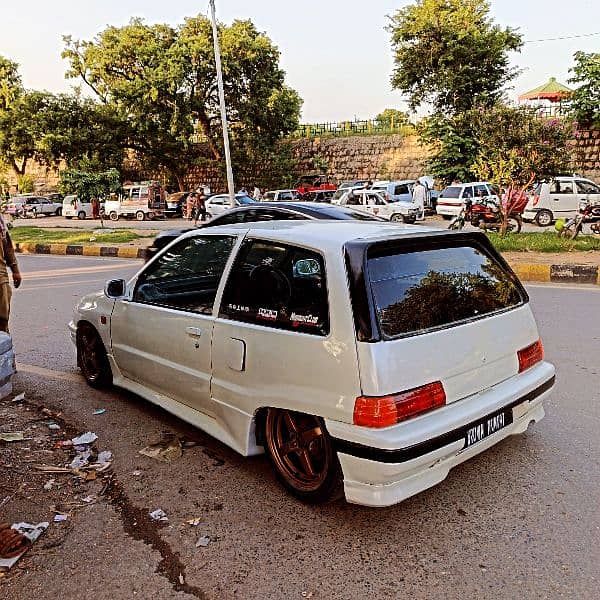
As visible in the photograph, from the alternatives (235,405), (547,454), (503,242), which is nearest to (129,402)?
(235,405)

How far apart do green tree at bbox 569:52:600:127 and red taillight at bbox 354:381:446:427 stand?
26633 millimetres

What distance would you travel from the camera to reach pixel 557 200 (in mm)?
20844

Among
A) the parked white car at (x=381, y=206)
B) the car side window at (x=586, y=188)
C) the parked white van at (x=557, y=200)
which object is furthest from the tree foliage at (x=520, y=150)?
the parked white car at (x=381, y=206)

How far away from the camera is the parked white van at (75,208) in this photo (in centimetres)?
3591

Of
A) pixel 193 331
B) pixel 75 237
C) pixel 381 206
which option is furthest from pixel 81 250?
pixel 193 331

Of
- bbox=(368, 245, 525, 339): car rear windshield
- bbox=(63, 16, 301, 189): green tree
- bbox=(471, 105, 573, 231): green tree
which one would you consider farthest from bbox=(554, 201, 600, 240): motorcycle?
bbox=(63, 16, 301, 189): green tree

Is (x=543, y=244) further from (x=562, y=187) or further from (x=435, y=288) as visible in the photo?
(x=435, y=288)

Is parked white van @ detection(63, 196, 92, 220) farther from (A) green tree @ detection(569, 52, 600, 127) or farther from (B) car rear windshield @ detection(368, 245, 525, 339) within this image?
(B) car rear windshield @ detection(368, 245, 525, 339)

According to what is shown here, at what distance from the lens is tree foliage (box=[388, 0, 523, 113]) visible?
28500 mm

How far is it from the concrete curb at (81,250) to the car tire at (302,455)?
1278cm

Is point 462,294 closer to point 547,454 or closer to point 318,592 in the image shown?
point 547,454

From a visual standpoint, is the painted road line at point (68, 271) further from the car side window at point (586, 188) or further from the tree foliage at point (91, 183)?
the tree foliage at point (91, 183)

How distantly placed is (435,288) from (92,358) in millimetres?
3053

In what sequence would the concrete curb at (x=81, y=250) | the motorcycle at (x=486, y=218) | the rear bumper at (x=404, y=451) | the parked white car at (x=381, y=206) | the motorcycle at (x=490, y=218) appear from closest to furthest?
the rear bumper at (x=404, y=451)
the motorcycle at (x=490, y=218)
the motorcycle at (x=486, y=218)
the concrete curb at (x=81, y=250)
the parked white car at (x=381, y=206)
